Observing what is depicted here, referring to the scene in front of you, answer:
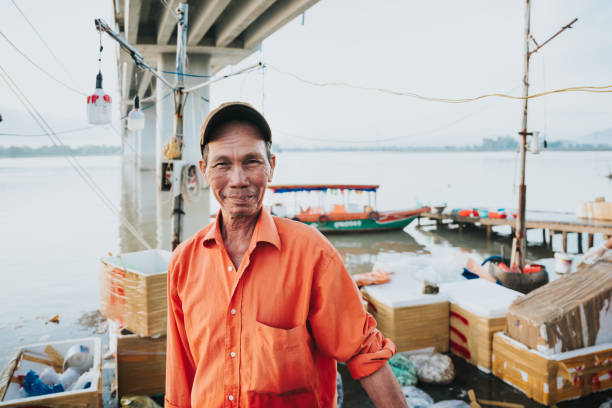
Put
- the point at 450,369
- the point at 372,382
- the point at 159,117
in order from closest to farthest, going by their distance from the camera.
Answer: the point at 372,382
the point at 450,369
the point at 159,117

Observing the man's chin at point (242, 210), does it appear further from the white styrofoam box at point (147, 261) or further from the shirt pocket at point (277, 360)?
the white styrofoam box at point (147, 261)

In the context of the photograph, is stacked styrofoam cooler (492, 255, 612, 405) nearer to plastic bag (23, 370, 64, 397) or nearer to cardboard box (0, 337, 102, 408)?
cardboard box (0, 337, 102, 408)

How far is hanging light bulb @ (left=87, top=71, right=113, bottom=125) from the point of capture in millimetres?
6336

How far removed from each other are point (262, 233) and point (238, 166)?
292 mm

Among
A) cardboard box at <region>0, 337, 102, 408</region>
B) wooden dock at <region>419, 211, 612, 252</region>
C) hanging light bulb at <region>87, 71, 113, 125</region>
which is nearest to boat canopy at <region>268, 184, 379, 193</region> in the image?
wooden dock at <region>419, 211, 612, 252</region>

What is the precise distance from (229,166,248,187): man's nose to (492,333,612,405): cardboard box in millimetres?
3861

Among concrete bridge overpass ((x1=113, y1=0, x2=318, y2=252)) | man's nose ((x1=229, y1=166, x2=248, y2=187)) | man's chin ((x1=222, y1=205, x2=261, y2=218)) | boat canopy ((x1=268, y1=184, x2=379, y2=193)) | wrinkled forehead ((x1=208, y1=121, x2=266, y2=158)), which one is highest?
concrete bridge overpass ((x1=113, y1=0, x2=318, y2=252))

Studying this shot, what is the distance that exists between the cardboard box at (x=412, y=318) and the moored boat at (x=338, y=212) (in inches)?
578

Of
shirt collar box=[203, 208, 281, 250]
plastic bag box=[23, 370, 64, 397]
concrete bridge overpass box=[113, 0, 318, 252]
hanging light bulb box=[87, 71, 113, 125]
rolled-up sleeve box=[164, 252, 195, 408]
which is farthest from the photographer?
concrete bridge overpass box=[113, 0, 318, 252]

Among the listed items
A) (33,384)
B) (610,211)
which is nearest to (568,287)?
(33,384)

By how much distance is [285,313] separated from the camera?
59.2 inches

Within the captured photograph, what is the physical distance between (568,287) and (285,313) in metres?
4.03

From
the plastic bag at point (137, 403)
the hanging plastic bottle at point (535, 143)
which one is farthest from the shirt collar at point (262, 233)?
the hanging plastic bottle at point (535, 143)

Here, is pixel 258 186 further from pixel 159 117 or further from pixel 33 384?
pixel 159 117
